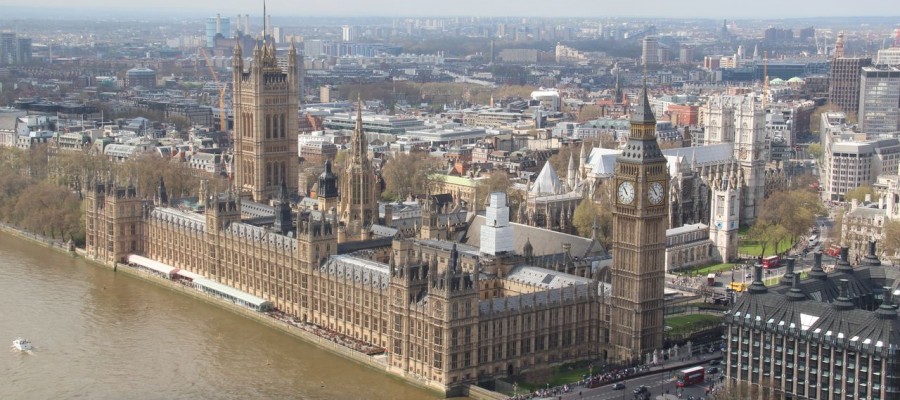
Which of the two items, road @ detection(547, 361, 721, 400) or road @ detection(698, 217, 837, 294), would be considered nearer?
road @ detection(547, 361, 721, 400)

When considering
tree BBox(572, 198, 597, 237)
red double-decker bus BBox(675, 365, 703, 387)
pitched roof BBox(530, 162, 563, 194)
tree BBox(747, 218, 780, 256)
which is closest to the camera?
red double-decker bus BBox(675, 365, 703, 387)

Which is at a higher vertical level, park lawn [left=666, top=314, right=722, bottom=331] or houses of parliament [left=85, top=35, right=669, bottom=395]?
houses of parliament [left=85, top=35, right=669, bottom=395]

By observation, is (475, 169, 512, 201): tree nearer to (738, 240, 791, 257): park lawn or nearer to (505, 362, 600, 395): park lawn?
(738, 240, 791, 257): park lawn

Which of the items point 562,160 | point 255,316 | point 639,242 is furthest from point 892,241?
point 562,160

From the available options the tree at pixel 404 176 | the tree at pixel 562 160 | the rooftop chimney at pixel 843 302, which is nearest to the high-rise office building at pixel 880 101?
the tree at pixel 562 160

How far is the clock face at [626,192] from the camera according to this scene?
68.4 metres

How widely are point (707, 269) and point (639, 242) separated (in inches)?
1242

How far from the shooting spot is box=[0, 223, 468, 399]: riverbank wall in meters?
66.4

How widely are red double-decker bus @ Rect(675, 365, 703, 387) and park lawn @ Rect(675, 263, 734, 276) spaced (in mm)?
31428

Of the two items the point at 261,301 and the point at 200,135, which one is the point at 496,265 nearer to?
the point at 261,301

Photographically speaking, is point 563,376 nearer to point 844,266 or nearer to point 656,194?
point 656,194

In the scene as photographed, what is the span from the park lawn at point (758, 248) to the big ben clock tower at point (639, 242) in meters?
36.1

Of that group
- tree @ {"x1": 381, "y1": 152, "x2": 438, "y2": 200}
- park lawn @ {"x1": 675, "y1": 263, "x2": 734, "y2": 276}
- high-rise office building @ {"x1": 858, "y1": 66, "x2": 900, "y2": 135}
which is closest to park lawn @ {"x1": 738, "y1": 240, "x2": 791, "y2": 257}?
park lawn @ {"x1": 675, "y1": 263, "x2": 734, "y2": 276}

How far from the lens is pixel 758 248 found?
347 ft
